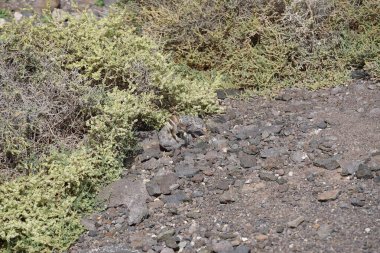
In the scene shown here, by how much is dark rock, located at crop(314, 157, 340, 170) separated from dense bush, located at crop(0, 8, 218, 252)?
1224mm

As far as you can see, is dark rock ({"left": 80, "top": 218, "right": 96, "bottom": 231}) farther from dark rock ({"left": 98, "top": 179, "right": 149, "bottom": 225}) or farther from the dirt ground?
dark rock ({"left": 98, "top": 179, "right": 149, "bottom": 225})

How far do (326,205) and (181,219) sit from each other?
0.93 meters

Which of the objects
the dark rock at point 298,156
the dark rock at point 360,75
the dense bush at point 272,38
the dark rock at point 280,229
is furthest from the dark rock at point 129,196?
the dark rock at point 360,75

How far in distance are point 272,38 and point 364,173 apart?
223cm

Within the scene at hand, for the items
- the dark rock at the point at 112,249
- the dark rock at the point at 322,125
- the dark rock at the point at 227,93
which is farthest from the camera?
the dark rock at the point at 227,93

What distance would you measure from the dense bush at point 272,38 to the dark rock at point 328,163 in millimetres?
1339

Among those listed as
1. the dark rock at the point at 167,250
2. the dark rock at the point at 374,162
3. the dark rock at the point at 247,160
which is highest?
the dark rock at the point at 374,162

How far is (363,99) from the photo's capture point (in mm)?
5352

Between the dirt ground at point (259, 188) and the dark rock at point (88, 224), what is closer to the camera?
the dirt ground at point (259, 188)

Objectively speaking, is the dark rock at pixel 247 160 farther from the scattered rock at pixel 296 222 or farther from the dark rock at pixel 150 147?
the scattered rock at pixel 296 222

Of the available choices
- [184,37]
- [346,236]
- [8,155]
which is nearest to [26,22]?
[8,155]

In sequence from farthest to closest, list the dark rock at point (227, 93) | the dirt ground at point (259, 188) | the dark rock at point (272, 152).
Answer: the dark rock at point (227, 93)
the dark rock at point (272, 152)
the dirt ground at point (259, 188)

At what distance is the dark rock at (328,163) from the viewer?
4371 mm

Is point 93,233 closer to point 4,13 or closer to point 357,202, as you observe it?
point 357,202
